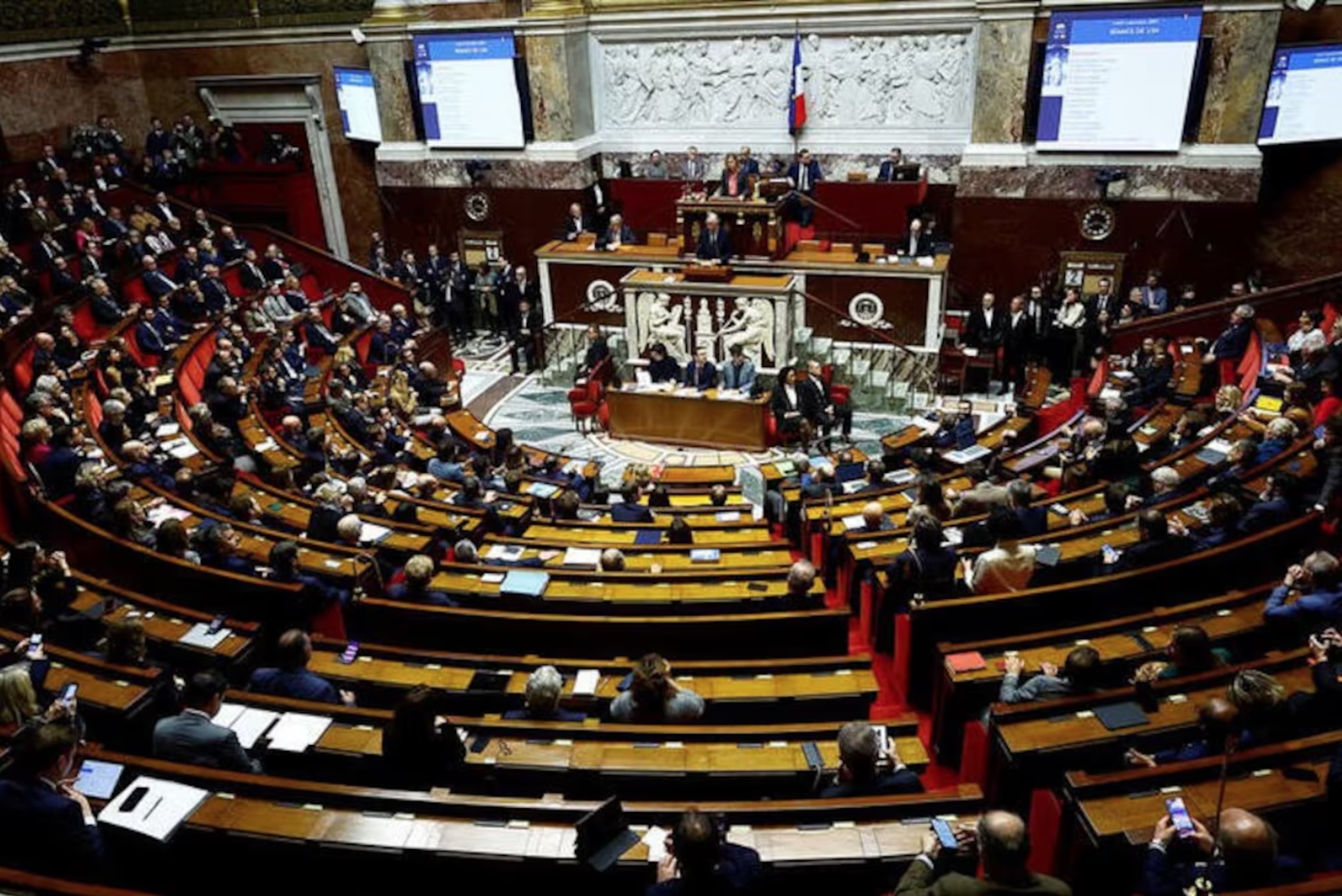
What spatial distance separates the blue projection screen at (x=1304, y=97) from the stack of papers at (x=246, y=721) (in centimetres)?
1442

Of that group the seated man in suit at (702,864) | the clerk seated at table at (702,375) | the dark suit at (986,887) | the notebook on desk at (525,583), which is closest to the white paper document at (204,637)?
the notebook on desk at (525,583)

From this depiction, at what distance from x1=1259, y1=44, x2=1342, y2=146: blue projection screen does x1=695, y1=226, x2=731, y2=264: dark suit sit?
762 centimetres

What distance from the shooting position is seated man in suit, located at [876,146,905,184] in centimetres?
1532

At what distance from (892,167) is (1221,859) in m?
13.5

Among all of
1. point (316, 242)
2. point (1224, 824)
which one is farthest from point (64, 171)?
point (1224, 824)

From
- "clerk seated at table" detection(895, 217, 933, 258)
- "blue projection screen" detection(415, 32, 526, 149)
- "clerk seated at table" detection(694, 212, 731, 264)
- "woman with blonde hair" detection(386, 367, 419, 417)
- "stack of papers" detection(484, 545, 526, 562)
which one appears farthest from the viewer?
"blue projection screen" detection(415, 32, 526, 149)

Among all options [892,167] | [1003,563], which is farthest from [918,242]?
[1003,563]

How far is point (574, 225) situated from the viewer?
16.3m

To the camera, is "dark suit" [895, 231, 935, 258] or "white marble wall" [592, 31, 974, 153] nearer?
"dark suit" [895, 231, 935, 258]

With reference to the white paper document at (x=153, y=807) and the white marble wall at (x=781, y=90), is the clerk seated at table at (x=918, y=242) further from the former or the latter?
the white paper document at (x=153, y=807)

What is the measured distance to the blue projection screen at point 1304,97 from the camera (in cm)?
1258

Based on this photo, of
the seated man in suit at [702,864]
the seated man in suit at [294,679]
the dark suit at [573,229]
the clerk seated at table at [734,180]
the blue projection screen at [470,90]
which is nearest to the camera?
the seated man in suit at [702,864]

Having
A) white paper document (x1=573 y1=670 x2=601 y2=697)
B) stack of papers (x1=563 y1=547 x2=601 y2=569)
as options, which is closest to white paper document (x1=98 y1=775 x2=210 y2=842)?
white paper document (x1=573 y1=670 x2=601 y2=697)

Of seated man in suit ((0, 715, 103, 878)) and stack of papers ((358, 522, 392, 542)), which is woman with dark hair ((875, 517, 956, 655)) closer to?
stack of papers ((358, 522, 392, 542))
